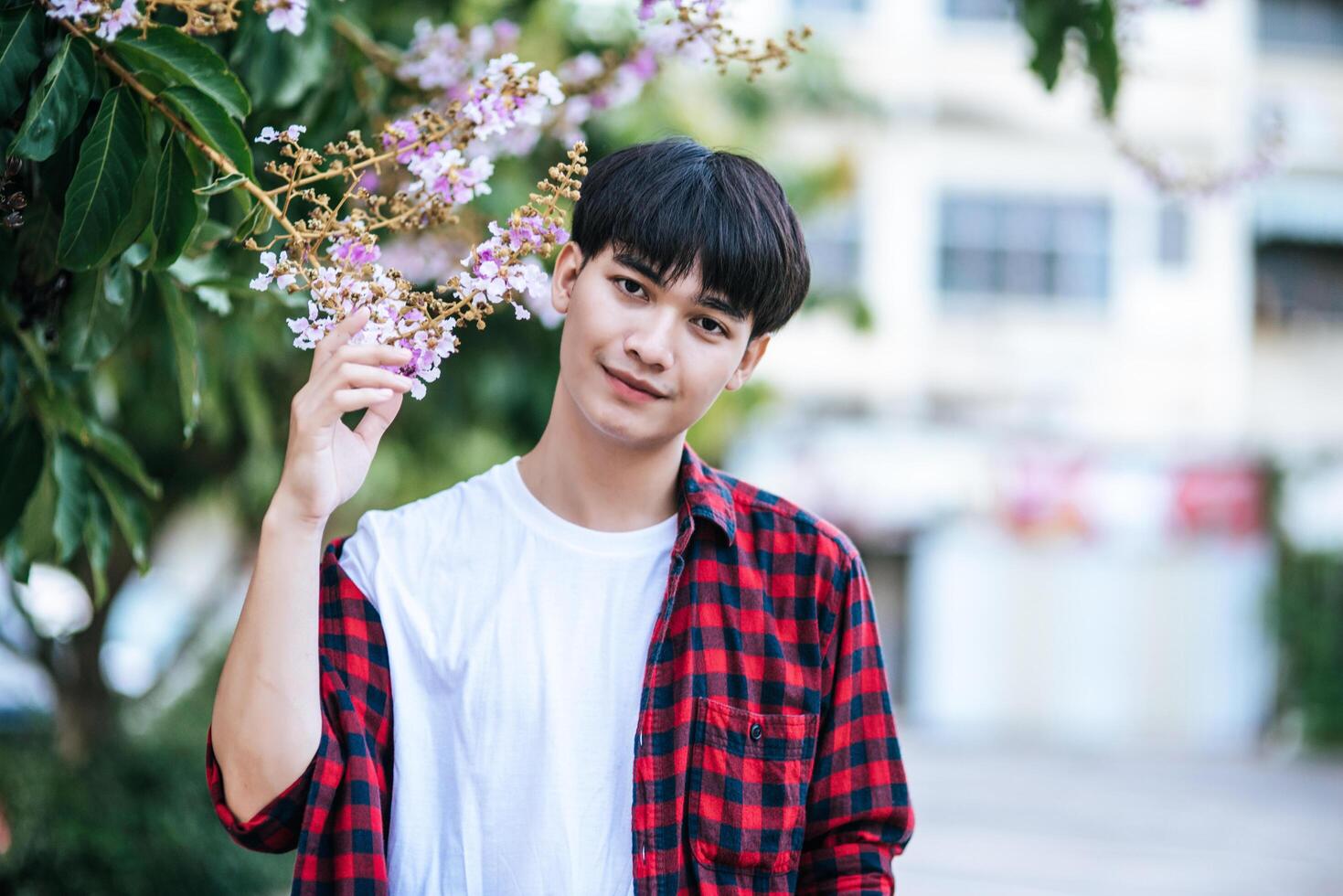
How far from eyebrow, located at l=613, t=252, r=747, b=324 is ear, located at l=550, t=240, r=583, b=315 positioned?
0.10 meters

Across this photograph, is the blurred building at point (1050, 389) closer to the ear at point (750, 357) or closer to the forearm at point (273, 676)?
the ear at point (750, 357)

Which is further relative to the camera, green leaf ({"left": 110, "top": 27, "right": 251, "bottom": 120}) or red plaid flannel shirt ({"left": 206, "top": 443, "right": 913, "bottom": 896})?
red plaid flannel shirt ({"left": 206, "top": 443, "right": 913, "bottom": 896})

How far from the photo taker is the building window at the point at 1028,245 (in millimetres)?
18344

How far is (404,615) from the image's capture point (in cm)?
189

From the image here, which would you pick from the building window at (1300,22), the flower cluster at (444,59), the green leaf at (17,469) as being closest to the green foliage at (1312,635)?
the building window at (1300,22)

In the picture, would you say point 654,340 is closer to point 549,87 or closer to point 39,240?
point 549,87

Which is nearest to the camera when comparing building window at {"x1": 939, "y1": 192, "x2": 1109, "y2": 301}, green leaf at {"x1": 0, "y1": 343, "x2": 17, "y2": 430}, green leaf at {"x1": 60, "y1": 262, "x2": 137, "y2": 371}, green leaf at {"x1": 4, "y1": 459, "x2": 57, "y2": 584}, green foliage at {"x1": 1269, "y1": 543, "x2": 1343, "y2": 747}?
green leaf at {"x1": 60, "y1": 262, "x2": 137, "y2": 371}

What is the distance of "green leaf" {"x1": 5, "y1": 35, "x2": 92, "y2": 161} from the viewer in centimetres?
165

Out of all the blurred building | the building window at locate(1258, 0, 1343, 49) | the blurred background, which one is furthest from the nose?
the building window at locate(1258, 0, 1343, 49)

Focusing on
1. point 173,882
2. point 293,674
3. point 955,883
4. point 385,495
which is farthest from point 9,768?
point 293,674

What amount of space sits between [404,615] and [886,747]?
0.64 metres

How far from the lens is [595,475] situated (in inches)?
77.3

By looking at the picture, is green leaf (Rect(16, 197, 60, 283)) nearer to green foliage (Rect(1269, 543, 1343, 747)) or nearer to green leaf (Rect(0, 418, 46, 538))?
green leaf (Rect(0, 418, 46, 538))

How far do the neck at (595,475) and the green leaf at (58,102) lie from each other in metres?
0.67
